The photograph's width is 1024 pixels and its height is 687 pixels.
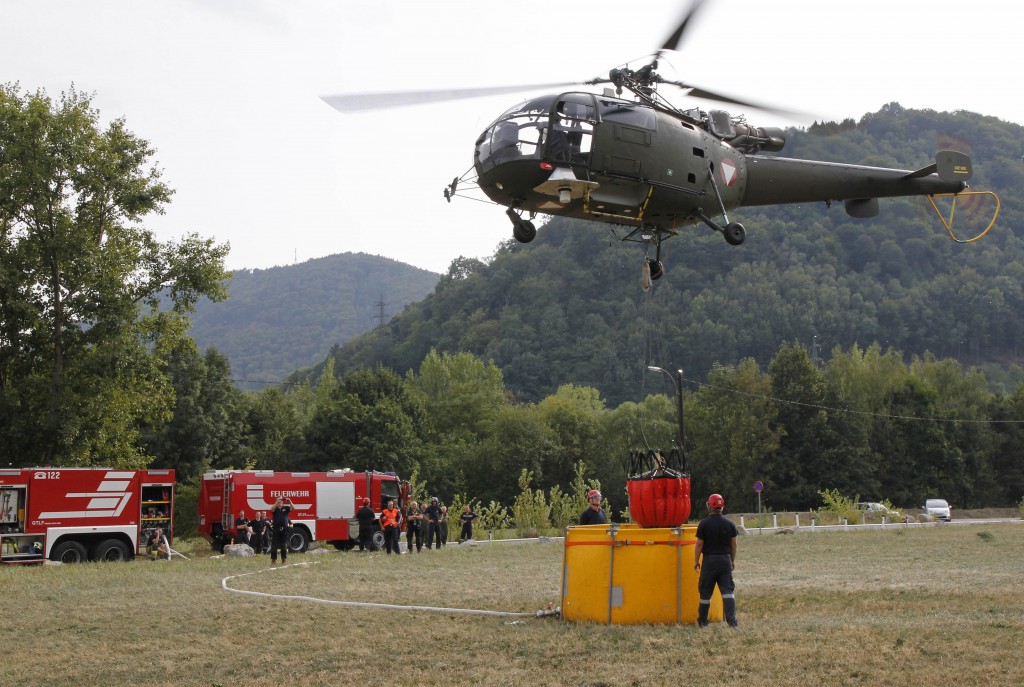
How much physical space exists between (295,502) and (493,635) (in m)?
21.7

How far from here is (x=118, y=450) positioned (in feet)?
112

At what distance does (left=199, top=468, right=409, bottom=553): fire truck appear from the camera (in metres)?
31.7

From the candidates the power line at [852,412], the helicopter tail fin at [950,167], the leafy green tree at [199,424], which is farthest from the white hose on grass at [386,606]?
the power line at [852,412]

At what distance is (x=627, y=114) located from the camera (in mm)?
16312

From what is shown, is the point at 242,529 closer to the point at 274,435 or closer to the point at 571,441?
the point at 274,435

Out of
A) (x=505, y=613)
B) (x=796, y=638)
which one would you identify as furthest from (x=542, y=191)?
(x=796, y=638)

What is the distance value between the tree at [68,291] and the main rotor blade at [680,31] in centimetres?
2158

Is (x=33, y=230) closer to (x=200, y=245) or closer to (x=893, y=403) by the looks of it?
(x=200, y=245)

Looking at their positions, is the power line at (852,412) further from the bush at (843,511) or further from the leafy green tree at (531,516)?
the leafy green tree at (531,516)

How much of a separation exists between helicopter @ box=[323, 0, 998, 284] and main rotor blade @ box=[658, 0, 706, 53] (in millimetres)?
23

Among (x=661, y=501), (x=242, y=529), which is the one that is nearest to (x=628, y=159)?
(x=661, y=501)

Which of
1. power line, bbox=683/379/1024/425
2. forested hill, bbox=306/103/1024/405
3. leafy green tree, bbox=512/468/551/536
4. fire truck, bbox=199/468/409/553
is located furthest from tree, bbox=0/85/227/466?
forested hill, bbox=306/103/1024/405

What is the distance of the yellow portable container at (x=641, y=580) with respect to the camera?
11812 mm

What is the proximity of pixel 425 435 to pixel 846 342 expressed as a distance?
8285cm
